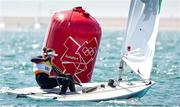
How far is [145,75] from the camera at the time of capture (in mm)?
22891

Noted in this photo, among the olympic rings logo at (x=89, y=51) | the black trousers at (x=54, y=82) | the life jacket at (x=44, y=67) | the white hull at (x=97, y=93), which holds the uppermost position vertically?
the olympic rings logo at (x=89, y=51)

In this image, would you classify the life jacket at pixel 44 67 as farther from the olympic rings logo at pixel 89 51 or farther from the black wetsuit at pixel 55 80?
the olympic rings logo at pixel 89 51

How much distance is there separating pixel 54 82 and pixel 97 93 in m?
1.48

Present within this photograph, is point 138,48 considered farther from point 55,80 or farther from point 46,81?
point 46,81

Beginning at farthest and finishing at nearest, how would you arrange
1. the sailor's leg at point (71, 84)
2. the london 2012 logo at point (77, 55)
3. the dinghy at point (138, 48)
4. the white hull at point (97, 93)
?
1. the london 2012 logo at point (77, 55)
2. the dinghy at point (138, 48)
3. the sailor's leg at point (71, 84)
4. the white hull at point (97, 93)

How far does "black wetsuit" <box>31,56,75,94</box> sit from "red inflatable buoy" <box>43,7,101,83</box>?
62.6 inches

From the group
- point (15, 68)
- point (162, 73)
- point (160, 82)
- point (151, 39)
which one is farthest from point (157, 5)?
point (15, 68)

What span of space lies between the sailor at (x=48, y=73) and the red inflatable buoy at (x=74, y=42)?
1446 mm

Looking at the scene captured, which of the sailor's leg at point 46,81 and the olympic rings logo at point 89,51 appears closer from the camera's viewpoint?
the sailor's leg at point 46,81

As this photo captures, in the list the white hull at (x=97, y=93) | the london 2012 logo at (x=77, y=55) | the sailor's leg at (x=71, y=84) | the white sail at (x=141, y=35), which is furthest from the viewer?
the london 2012 logo at (x=77, y=55)

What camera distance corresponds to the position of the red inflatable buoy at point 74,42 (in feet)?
79.8

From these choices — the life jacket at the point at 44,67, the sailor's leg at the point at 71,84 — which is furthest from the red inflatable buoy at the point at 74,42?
the sailor's leg at the point at 71,84

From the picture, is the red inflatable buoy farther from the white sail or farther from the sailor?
the white sail

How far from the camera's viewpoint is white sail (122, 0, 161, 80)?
22.8m
